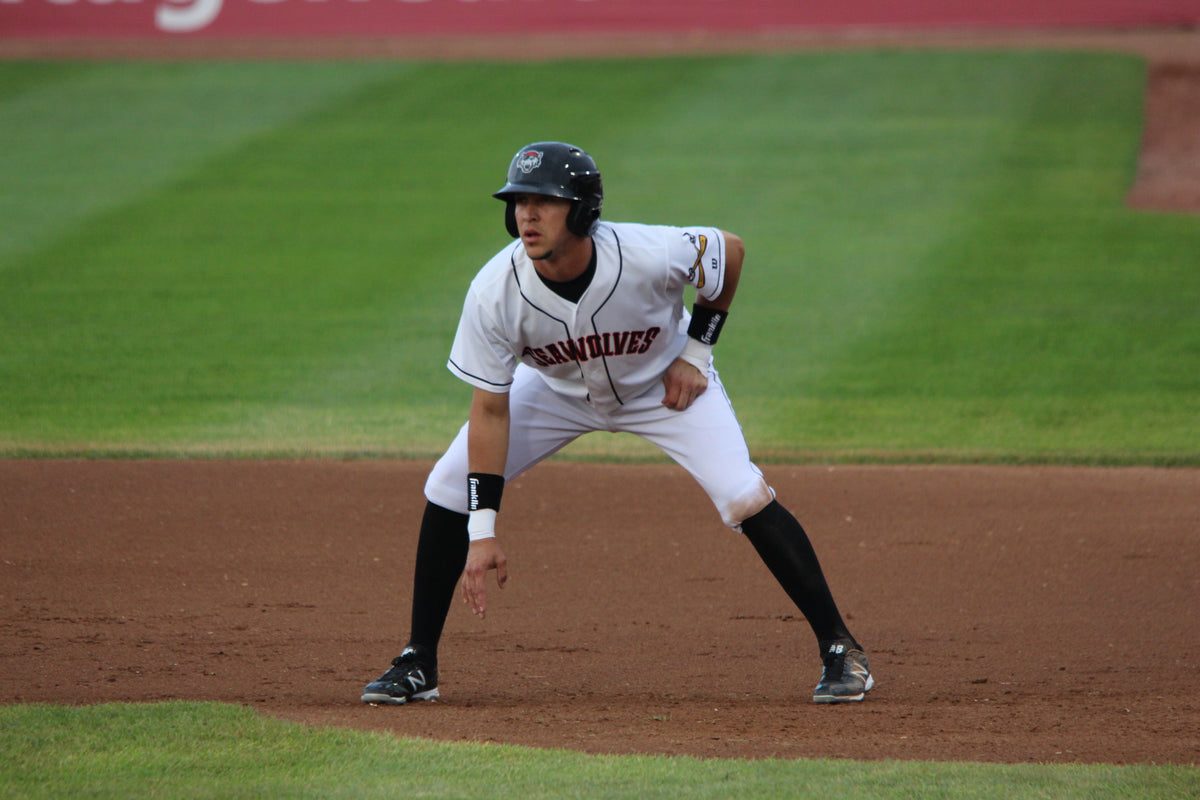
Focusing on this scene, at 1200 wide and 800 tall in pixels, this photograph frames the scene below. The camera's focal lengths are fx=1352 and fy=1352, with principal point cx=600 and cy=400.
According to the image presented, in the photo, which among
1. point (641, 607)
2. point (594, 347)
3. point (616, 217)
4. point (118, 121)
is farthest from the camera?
point (118, 121)

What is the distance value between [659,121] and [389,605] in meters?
10.2

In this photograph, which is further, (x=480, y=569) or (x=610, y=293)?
(x=610, y=293)

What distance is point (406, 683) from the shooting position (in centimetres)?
411

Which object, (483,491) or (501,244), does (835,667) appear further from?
(501,244)

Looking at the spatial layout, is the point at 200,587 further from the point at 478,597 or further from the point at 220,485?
the point at 478,597

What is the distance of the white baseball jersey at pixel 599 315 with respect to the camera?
4008 millimetres

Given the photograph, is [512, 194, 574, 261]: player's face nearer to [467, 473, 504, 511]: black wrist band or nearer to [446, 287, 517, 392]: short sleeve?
[446, 287, 517, 392]: short sleeve

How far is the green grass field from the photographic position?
3.49m

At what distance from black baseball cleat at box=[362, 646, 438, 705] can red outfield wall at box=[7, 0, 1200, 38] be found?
12.8m

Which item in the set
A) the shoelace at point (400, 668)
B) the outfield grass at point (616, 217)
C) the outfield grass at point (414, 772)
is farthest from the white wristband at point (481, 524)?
the outfield grass at point (616, 217)

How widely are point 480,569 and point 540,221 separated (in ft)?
3.33

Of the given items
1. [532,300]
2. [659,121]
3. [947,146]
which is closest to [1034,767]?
[532,300]

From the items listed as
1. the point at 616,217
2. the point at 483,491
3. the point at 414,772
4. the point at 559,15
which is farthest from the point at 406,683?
the point at 559,15

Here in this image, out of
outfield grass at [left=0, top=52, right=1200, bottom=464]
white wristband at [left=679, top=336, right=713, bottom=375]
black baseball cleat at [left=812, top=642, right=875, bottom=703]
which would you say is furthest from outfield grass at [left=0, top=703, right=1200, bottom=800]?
outfield grass at [left=0, top=52, right=1200, bottom=464]
